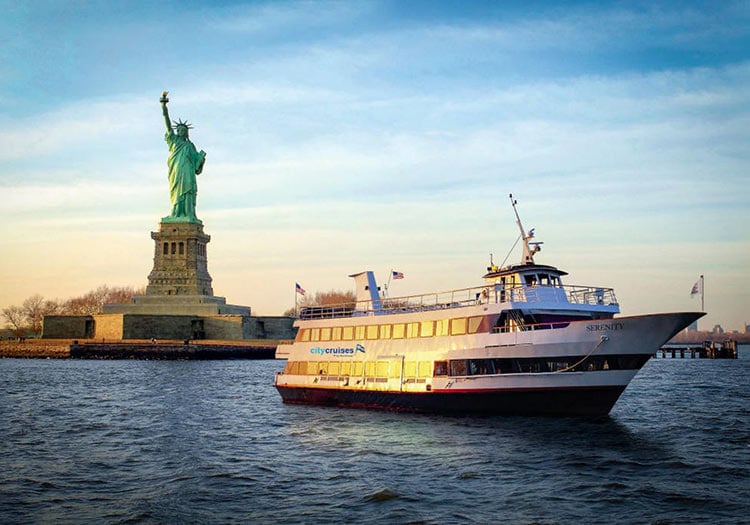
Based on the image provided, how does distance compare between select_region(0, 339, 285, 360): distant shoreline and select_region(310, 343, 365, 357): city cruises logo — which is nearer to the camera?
select_region(310, 343, 365, 357): city cruises logo

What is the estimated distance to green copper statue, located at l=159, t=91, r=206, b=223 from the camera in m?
110

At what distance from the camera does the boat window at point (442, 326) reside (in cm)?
3372

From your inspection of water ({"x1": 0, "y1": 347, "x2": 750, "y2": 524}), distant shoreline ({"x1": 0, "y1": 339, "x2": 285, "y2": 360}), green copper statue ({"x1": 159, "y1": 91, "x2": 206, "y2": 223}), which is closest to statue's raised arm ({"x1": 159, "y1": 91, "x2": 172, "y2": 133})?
green copper statue ({"x1": 159, "y1": 91, "x2": 206, "y2": 223})

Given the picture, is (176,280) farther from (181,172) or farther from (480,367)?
(480,367)

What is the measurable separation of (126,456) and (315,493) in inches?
363

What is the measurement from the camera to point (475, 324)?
32375 mm

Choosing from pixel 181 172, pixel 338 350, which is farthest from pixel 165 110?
pixel 338 350

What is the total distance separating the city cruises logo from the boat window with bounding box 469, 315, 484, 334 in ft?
23.6

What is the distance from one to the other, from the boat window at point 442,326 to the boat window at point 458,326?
1.14 feet

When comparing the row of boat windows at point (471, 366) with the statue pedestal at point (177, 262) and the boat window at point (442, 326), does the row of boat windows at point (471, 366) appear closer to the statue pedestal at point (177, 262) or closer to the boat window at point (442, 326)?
the boat window at point (442, 326)

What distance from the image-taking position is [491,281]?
3597cm

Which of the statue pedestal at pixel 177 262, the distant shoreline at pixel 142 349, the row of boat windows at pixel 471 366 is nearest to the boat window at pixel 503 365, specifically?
the row of boat windows at pixel 471 366

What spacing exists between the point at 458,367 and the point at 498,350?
7.64 ft

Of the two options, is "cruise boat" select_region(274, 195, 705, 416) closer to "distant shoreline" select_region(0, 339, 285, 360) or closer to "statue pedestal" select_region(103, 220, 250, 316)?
"distant shoreline" select_region(0, 339, 285, 360)
